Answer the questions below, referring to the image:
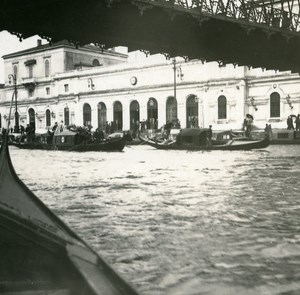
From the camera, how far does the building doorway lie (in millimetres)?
50594

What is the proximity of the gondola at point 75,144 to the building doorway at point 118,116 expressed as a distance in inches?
717

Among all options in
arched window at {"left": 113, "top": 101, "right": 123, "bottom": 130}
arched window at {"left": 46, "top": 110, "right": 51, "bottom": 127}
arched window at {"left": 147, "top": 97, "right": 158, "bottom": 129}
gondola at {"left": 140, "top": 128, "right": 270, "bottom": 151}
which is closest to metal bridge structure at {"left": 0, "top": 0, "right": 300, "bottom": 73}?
gondola at {"left": 140, "top": 128, "right": 270, "bottom": 151}

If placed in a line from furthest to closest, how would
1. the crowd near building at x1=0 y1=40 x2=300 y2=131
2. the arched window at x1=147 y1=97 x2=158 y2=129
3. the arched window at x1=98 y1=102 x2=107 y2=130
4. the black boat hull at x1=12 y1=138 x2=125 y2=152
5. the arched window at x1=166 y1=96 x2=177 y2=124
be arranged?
the arched window at x1=98 y1=102 x2=107 y2=130 < the arched window at x1=147 y1=97 x2=158 y2=129 < the arched window at x1=166 y1=96 x2=177 y2=124 < the crowd near building at x1=0 y1=40 x2=300 y2=131 < the black boat hull at x1=12 y1=138 x2=125 y2=152

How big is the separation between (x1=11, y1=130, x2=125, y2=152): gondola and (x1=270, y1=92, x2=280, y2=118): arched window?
55.5 feet

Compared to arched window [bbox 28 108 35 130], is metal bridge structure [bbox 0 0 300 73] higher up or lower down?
higher up

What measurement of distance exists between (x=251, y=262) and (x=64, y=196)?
517cm

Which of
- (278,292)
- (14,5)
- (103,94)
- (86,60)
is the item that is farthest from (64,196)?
(86,60)

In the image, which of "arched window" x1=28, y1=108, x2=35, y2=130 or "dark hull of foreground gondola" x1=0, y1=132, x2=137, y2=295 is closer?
"dark hull of foreground gondola" x1=0, y1=132, x2=137, y2=295

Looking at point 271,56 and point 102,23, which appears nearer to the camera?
point 102,23

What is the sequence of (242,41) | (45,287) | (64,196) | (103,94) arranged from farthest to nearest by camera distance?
1. (103,94)
2. (242,41)
3. (64,196)
4. (45,287)

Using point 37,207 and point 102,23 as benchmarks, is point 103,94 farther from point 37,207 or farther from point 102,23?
point 37,207

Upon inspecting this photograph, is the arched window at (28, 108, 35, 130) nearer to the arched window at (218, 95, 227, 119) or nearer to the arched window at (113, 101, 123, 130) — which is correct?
the arched window at (113, 101, 123, 130)

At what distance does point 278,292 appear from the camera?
3.69 metres

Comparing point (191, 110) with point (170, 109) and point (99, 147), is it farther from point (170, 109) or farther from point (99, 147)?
point (99, 147)
